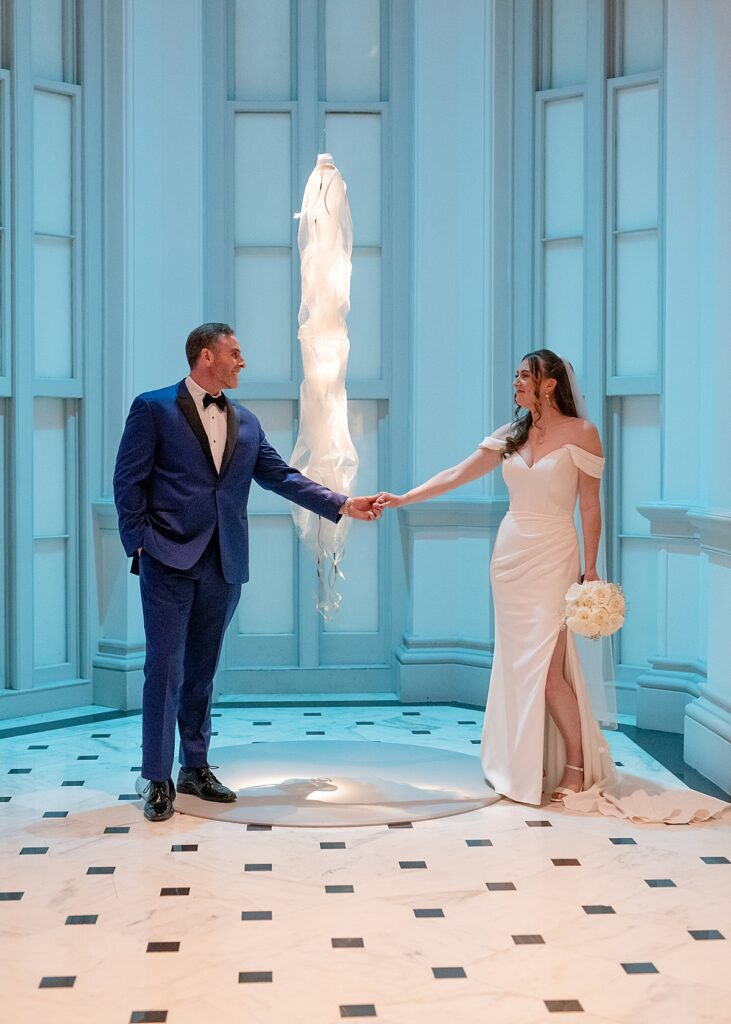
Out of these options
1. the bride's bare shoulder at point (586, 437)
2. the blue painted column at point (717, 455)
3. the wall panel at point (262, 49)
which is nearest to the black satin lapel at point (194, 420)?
the bride's bare shoulder at point (586, 437)

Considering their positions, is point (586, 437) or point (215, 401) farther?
point (586, 437)

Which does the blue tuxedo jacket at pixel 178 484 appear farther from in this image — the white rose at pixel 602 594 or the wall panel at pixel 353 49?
the wall panel at pixel 353 49

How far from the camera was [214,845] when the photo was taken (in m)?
4.26

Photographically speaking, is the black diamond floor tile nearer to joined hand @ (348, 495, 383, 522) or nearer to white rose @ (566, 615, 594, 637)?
white rose @ (566, 615, 594, 637)

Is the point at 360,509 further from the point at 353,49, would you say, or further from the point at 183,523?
the point at 353,49

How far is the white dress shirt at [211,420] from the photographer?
15.5 ft

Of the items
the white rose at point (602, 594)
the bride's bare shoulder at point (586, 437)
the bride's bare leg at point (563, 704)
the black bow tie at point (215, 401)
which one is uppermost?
the black bow tie at point (215, 401)

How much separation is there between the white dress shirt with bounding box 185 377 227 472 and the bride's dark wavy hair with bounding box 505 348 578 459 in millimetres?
1158

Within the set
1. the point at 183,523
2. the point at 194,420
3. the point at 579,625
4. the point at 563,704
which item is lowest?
the point at 563,704

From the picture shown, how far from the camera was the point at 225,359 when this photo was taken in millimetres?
4699

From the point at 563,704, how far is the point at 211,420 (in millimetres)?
1734

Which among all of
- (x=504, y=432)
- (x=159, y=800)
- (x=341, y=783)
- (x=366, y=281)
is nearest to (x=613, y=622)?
(x=504, y=432)

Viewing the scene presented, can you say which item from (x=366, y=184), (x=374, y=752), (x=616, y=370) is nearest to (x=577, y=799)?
(x=374, y=752)

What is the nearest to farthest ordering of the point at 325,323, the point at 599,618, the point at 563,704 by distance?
the point at 599,618
the point at 563,704
the point at 325,323
